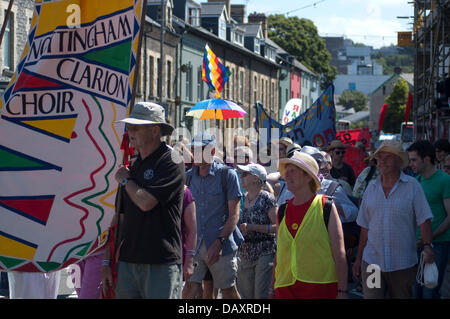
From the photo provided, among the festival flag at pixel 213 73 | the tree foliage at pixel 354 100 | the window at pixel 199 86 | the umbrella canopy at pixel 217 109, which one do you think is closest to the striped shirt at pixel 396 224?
the umbrella canopy at pixel 217 109

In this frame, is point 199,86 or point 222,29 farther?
point 222,29

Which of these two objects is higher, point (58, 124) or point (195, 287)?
point (58, 124)

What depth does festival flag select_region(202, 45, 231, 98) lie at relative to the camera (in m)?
19.0

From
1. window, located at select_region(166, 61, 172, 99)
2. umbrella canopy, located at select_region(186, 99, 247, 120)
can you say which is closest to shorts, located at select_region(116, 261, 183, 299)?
umbrella canopy, located at select_region(186, 99, 247, 120)

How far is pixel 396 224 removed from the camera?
652 cm

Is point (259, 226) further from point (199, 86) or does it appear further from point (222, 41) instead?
point (222, 41)

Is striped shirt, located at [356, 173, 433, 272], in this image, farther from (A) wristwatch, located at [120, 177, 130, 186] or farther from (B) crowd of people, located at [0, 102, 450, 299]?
(A) wristwatch, located at [120, 177, 130, 186]

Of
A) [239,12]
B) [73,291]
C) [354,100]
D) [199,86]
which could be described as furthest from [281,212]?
[354,100]

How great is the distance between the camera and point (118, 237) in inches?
216

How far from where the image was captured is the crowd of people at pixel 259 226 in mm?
5328

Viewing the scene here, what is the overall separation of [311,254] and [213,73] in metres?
14.1

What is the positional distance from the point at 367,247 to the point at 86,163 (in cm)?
246
